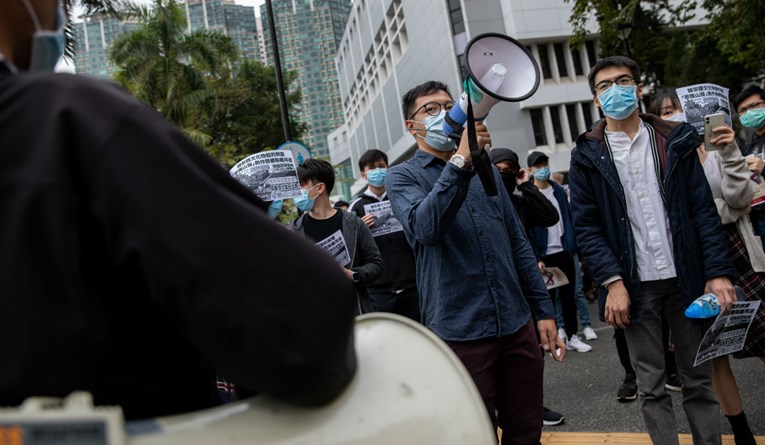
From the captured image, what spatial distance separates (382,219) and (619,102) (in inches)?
102

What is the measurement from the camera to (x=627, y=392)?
15.2 ft

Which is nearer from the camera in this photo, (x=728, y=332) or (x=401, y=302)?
(x=728, y=332)

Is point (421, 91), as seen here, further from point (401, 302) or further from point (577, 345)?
point (577, 345)

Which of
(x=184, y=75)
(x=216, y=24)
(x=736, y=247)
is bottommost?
(x=736, y=247)

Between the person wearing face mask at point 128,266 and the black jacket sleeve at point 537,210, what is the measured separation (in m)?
4.37

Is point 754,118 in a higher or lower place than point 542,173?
lower

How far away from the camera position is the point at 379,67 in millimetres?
45281

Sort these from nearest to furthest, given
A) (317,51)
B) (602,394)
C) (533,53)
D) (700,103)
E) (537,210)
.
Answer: (700,103) → (602,394) → (537,210) → (533,53) → (317,51)

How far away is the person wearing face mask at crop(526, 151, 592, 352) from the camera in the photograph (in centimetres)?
661

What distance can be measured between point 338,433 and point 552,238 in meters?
6.21

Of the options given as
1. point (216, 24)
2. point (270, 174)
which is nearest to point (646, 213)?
point (270, 174)

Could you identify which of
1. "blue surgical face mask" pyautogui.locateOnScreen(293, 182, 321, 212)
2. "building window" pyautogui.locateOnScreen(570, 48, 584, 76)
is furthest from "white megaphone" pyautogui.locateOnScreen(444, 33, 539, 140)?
"building window" pyautogui.locateOnScreen(570, 48, 584, 76)

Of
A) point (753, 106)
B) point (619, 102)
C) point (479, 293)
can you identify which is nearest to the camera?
point (479, 293)

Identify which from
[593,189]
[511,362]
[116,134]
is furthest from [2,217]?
[593,189]
